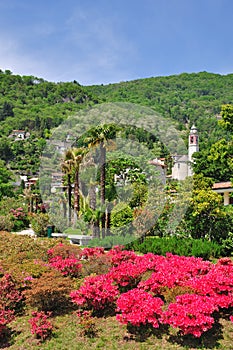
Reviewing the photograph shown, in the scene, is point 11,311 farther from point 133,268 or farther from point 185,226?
point 185,226

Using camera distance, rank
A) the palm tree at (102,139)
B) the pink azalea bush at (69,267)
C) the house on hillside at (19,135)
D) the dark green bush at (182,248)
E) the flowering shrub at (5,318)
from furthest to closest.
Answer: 1. the house on hillside at (19,135)
2. the palm tree at (102,139)
3. the dark green bush at (182,248)
4. the pink azalea bush at (69,267)
5. the flowering shrub at (5,318)

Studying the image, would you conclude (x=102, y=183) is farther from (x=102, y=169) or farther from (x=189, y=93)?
(x=189, y=93)

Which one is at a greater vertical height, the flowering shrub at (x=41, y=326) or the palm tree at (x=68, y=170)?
the palm tree at (x=68, y=170)

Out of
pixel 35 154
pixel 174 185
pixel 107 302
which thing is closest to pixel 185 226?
pixel 174 185

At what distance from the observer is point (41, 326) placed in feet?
14.4

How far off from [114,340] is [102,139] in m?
8.06

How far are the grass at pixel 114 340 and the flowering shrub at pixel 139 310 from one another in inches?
7.6

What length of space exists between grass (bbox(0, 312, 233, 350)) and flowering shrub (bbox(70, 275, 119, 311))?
0.27m

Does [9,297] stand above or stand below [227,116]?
below

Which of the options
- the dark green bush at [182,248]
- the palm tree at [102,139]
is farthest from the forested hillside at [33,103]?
the dark green bush at [182,248]

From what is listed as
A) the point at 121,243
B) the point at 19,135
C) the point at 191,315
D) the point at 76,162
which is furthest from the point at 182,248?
the point at 19,135

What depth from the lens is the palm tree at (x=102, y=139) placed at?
37.6 ft

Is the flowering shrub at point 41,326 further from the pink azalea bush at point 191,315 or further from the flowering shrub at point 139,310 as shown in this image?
the pink azalea bush at point 191,315

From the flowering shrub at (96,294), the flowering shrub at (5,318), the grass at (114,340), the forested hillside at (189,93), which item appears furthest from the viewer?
the forested hillside at (189,93)
